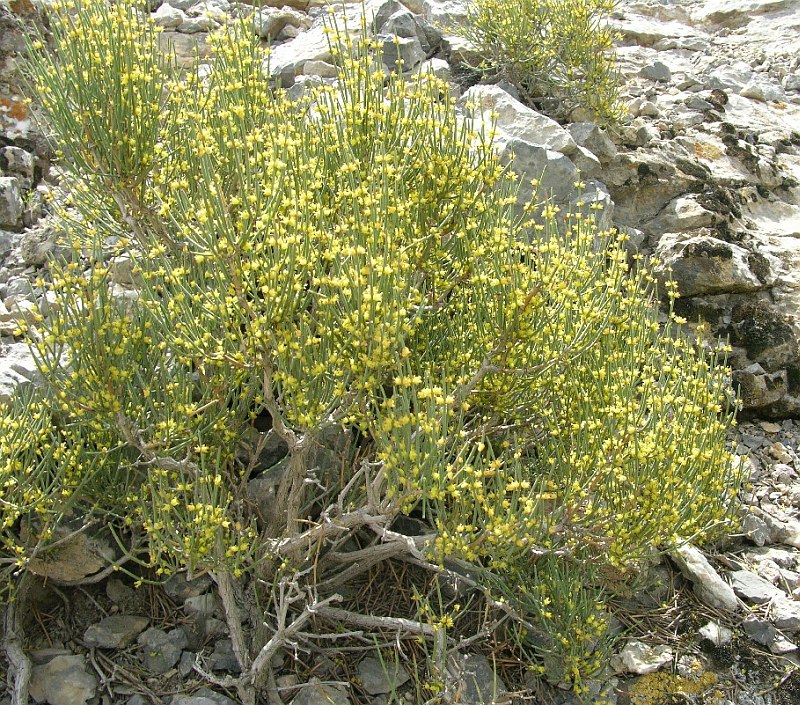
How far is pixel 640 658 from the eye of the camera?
5129 mm

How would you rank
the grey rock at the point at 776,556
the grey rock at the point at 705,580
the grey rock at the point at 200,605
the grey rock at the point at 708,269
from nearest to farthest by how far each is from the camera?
the grey rock at the point at 200,605
the grey rock at the point at 705,580
the grey rock at the point at 776,556
the grey rock at the point at 708,269

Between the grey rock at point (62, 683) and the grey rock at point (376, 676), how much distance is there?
60.5 inches

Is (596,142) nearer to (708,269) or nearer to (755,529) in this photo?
(708,269)

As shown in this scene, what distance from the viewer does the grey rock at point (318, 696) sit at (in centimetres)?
462

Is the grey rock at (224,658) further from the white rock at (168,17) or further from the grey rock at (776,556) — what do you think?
the white rock at (168,17)

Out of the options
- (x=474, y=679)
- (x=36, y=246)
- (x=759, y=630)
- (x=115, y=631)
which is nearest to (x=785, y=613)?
(x=759, y=630)

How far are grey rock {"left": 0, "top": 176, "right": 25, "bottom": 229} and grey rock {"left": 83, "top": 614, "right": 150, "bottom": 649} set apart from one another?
10.2 ft

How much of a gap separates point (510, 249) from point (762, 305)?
3842 millimetres

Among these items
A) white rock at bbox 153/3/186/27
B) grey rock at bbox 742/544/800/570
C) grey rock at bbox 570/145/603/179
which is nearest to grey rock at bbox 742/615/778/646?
grey rock at bbox 742/544/800/570

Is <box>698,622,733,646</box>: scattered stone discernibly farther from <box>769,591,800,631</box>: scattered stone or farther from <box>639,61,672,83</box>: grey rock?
<box>639,61,672,83</box>: grey rock

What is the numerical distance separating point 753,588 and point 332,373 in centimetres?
354

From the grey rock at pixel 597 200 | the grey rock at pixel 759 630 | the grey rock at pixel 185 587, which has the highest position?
the grey rock at pixel 597 200

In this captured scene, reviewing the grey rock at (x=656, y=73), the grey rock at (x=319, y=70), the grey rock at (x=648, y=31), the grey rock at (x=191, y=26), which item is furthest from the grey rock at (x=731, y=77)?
the grey rock at (x=191, y=26)

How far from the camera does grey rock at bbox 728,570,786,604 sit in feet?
18.0
